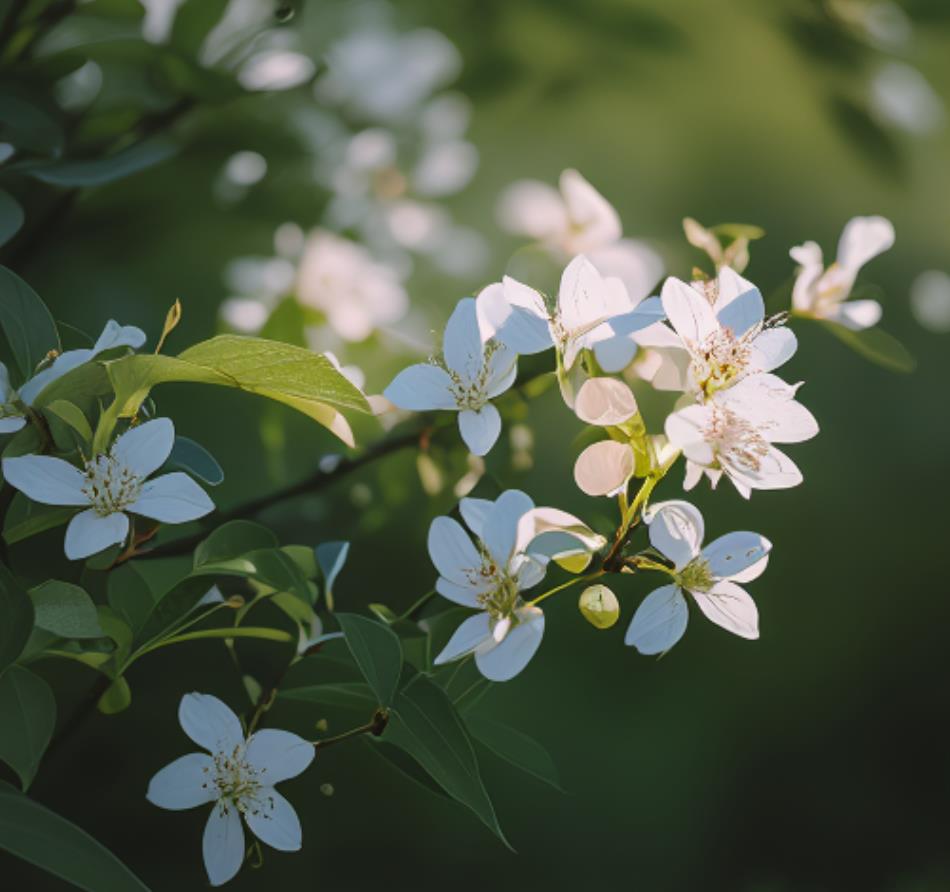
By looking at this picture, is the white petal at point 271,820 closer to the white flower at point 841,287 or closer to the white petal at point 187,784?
the white petal at point 187,784

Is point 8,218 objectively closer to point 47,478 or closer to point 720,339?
point 47,478

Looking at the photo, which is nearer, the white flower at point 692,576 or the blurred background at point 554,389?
the white flower at point 692,576

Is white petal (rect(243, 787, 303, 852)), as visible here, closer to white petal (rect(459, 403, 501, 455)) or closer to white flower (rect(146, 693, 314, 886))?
white flower (rect(146, 693, 314, 886))

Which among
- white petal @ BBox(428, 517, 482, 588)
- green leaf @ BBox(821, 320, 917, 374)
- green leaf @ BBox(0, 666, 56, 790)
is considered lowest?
green leaf @ BBox(0, 666, 56, 790)

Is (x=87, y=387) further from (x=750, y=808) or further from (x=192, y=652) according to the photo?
(x=750, y=808)

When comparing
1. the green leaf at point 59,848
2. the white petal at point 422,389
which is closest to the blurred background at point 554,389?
the white petal at point 422,389

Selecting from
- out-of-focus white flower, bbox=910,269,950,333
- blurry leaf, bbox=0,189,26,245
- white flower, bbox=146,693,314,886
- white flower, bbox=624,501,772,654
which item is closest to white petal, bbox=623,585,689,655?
white flower, bbox=624,501,772,654

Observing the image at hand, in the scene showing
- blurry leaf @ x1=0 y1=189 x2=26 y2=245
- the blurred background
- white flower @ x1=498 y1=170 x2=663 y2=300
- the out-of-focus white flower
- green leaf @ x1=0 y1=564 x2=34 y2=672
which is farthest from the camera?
the out-of-focus white flower
